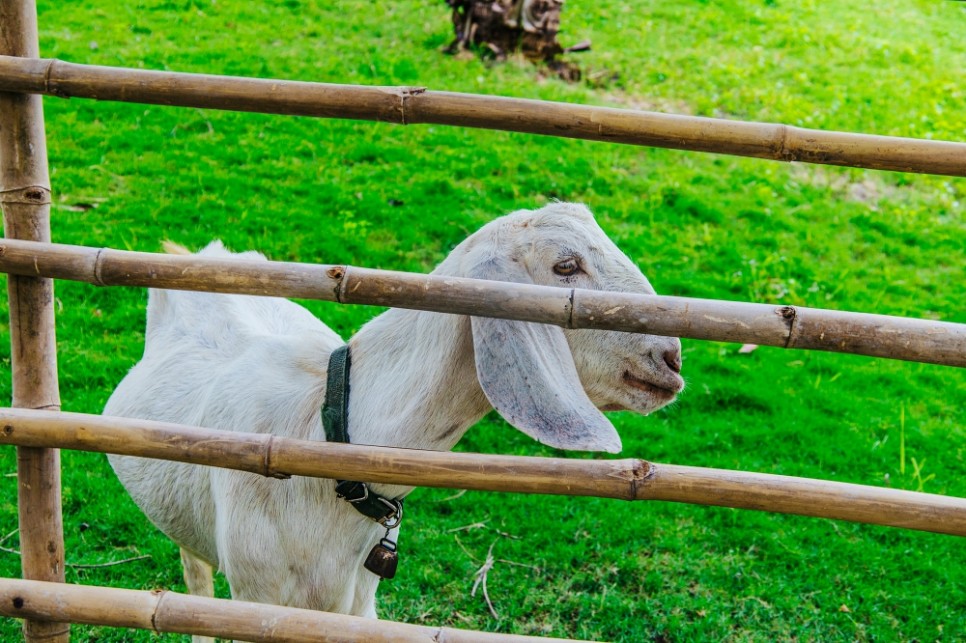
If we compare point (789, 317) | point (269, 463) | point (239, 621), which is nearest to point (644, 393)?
point (789, 317)

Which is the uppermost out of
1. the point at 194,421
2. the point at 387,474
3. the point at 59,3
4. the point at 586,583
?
the point at 59,3

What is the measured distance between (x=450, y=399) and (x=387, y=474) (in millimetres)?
364

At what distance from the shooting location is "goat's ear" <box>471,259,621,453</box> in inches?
82.0

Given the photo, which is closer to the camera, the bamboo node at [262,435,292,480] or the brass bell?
the bamboo node at [262,435,292,480]

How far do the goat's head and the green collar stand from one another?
1.42 feet

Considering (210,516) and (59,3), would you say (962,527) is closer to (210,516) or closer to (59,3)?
(210,516)

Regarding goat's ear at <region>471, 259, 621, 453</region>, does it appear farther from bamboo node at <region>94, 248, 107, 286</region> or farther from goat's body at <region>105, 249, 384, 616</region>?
bamboo node at <region>94, 248, 107, 286</region>

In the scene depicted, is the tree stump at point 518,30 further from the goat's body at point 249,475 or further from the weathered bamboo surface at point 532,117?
the weathered bamboo surface at point 532,117

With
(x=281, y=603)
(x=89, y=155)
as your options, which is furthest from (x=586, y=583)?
(x=89, y=155)

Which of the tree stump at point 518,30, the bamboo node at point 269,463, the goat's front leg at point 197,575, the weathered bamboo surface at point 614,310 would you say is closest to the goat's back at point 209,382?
the goat's front leg at point 197,575

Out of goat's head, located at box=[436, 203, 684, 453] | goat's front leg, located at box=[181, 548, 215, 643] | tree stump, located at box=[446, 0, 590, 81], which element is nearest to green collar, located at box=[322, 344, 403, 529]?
goat's head, located at box=[436, 203, 684, 453]

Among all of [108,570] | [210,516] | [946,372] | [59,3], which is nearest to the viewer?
[210,516]

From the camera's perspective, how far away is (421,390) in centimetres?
238

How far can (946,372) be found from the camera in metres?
5.35
